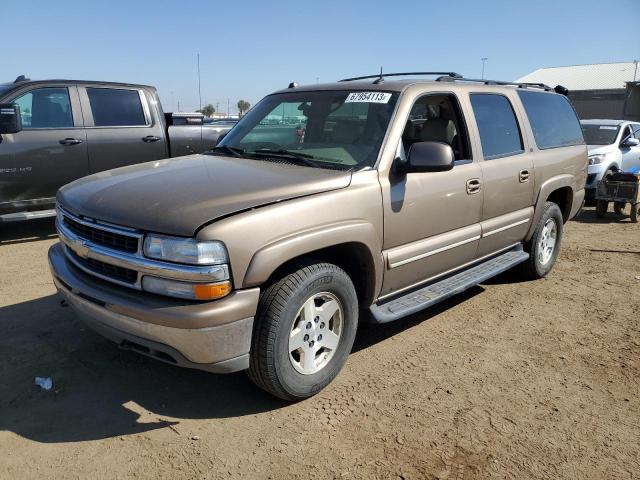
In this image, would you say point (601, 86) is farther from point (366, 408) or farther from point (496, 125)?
point (366, 408)

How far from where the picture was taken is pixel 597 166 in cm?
1023

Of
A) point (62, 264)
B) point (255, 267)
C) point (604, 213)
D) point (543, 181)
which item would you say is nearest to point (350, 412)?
point (255, 267)

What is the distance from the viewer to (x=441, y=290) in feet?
12.8

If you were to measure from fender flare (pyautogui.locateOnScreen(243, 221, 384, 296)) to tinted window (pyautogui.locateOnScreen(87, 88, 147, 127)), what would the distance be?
5202 mm

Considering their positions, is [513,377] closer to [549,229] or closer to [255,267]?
[255,267]

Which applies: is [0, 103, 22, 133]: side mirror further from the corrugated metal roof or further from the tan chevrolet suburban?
the corrugated metal roof

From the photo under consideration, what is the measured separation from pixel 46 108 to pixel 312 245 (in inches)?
210

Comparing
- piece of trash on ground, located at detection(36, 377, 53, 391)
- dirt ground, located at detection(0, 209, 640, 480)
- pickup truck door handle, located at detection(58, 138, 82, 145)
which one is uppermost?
pickup truck door handle, located at detection(58, 138, 82, 145)

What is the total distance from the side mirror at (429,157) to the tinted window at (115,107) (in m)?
5.20

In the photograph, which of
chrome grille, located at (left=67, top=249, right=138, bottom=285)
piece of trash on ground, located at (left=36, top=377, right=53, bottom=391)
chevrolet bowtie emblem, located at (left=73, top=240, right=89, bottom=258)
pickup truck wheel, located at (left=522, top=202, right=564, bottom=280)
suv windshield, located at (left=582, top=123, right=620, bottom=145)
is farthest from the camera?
suv windshield, located at (left=582, top=123, right=620, bottom=145)

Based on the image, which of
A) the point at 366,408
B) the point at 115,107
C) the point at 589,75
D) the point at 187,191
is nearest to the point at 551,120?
the point at 366,408

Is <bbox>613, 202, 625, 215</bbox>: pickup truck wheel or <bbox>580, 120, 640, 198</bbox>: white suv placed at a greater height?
<bbox>580, 120, 640, 198</bbox>: white suv

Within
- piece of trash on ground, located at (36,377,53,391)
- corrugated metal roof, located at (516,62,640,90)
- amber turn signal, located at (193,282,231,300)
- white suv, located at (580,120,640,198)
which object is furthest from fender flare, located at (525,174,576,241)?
corrugated metal roof, located at (516,62,640,90)

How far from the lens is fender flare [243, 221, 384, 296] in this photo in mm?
2607
